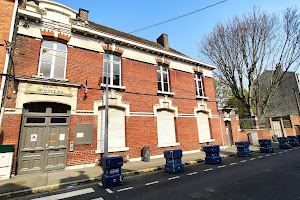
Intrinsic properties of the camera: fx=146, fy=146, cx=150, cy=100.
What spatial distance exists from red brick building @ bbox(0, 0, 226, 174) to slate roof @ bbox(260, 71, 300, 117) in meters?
22.2

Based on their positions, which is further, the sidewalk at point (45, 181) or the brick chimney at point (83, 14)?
the brick chimney at point (83, 14)

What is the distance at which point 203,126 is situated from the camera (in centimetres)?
1370

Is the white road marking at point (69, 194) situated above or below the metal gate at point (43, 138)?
below

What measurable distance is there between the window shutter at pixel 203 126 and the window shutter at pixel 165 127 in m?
2.98

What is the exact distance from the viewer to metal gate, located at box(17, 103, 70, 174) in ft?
Answer: 23.4

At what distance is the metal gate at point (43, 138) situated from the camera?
23.4ft

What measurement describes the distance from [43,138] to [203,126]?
12.2 meters

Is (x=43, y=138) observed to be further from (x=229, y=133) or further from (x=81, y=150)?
(x=229, y=133)

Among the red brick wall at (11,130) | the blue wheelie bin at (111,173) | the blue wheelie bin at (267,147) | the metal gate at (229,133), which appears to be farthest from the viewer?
the metal gate at (229,133)

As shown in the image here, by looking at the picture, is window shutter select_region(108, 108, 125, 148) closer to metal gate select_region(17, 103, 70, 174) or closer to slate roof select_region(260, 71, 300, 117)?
metal gate select_region(17, 103, 70, 174)

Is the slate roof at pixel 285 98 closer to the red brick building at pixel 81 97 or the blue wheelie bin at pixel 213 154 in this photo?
the red brick building at pixel 81 97

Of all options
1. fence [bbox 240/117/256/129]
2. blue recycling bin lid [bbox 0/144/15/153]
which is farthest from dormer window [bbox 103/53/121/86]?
fence [bbox 240/117/256/129]

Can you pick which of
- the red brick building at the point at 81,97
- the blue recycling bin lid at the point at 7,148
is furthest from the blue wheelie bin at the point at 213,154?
the blue recycling bin lid at the point at 7,148

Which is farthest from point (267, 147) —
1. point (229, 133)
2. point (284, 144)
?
point (229, 133)
